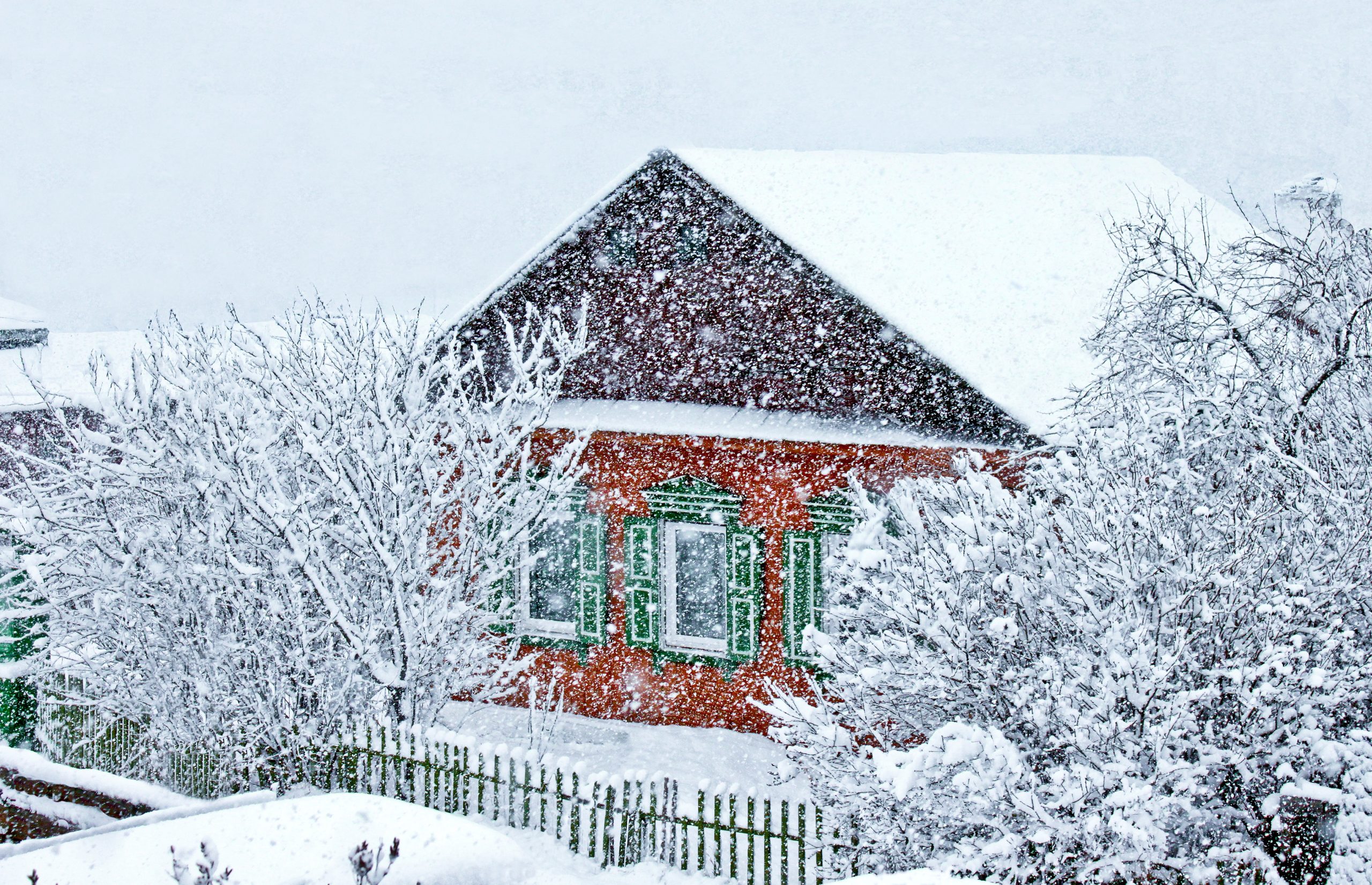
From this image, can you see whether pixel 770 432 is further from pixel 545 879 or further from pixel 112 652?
pixel 112 652

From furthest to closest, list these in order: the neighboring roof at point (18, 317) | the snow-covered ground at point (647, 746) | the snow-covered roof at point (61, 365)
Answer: the neighboring roof at point (18, 317) < the snow-covered roof at point (61, 365) < the snow-covered ground at point (647, 746)

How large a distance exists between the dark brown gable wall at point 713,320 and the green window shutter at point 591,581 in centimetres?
138

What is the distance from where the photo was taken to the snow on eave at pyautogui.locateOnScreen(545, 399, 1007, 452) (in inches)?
334

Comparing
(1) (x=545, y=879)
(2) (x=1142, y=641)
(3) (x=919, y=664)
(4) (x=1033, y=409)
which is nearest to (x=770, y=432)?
(4) (x=1033, y=409)

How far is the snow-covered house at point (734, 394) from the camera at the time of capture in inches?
346

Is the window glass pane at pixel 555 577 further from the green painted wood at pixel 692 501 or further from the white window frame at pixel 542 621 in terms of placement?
the green painted wood at pixel 692 501

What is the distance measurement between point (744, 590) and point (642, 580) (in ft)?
3.45

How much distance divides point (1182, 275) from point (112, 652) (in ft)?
31.7

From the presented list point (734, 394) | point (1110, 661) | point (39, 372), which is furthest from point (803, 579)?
point (39, 372)

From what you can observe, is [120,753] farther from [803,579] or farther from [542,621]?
[803,579]

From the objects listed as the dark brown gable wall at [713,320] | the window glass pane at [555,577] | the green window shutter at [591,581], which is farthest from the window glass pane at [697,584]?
the dark brown gable wall at [713,320]

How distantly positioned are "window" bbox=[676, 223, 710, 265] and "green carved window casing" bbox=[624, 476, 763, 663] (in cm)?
218

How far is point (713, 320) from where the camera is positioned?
9.62m

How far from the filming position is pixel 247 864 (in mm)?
4207
